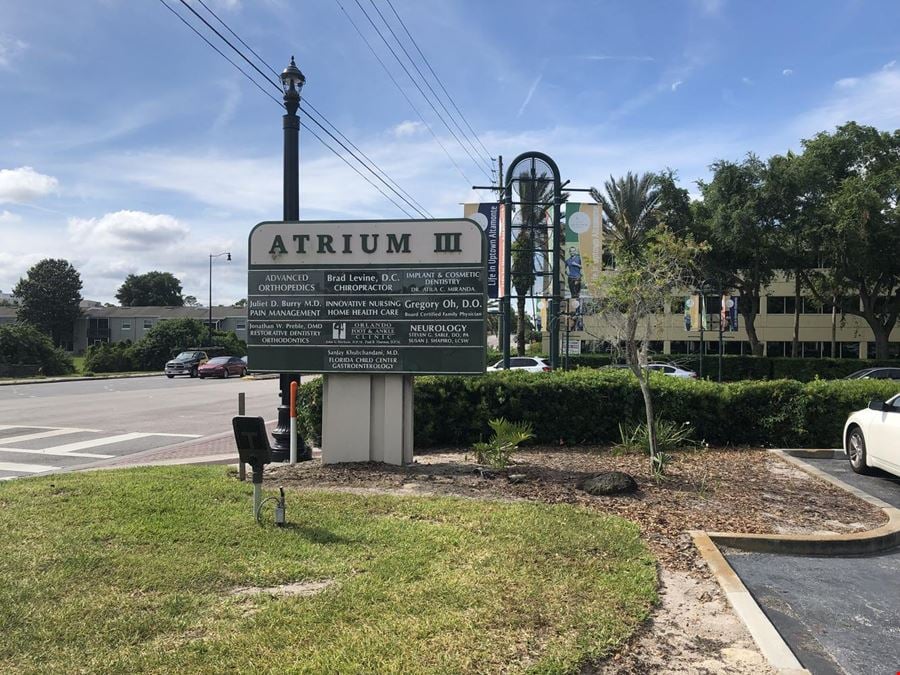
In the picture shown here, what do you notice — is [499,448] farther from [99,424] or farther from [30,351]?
[30,351]

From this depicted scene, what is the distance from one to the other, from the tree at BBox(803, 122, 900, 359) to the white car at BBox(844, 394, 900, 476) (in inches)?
978

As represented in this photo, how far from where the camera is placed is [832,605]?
168 inches

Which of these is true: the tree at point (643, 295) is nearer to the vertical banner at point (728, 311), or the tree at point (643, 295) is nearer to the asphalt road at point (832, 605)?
the asphalt road at point (832, 605)

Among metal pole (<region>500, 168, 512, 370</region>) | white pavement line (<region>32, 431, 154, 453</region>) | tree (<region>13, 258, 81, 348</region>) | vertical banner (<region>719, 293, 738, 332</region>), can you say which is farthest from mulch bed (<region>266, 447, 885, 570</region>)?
tree (<region>13, 258, 81, 348</region>)

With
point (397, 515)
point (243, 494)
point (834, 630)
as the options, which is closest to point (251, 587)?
point (397, 515)

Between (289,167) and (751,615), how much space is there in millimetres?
8568

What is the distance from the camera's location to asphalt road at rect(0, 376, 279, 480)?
10594 millimetres

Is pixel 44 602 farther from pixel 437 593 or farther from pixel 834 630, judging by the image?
pixel 834 630

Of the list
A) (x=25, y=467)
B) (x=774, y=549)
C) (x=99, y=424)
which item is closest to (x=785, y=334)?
(x=99, y=424)

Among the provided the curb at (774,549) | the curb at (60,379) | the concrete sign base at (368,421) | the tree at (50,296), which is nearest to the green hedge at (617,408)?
the concrete sign base at (368,421)

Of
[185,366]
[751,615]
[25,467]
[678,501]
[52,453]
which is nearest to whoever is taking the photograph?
[751,615]

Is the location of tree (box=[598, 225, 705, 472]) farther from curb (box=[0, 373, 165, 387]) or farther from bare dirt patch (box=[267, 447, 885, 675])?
curb (box=[0, 373, 165, 387])

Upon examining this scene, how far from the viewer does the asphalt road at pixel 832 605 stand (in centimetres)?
354

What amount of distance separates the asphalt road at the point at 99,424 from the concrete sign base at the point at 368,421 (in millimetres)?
4518
